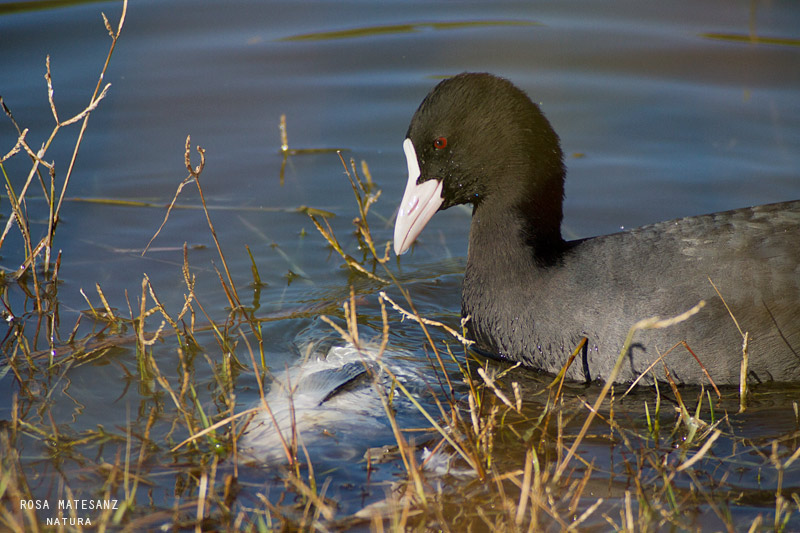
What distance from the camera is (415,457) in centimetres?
297

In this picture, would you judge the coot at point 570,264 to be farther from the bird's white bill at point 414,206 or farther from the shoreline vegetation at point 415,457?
the shoreline vegetation at point 415,457

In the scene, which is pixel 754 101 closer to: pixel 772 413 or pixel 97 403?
pixel 772 413

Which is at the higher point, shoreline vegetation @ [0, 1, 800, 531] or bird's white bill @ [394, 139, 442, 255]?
bird's white bill @ [394, 139, 442, 255]

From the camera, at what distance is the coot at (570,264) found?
10.6 feet

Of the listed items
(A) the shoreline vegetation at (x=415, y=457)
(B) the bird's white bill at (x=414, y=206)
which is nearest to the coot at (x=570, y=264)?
(B) the bird's white bill at (x=414, y=206)

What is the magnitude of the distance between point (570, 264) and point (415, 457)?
0.99 meters

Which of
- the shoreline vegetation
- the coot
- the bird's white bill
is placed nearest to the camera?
the shoreline vegetation

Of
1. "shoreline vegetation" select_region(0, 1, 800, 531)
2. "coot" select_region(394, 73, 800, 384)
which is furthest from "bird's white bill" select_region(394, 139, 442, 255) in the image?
"shoreline vegetation" select_region(0, 1, 800, 531)

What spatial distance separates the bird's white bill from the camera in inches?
145

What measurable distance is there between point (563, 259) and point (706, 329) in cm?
59

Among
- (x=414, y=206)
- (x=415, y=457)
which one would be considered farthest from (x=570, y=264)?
(x=415, y=457)

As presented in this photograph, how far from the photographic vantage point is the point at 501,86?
3.58m

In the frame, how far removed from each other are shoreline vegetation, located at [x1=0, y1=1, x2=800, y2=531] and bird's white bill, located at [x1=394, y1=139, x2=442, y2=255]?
1.72 ft

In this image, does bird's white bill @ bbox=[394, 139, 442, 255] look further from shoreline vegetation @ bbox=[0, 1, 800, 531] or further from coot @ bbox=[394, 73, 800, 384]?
shoreline vegetation @ bbox=[0, 1, 800, 531]
